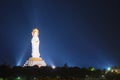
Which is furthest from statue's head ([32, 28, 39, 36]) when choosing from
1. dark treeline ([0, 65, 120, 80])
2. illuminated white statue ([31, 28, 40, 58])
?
dark treeline ([0, 65, 120, 80])

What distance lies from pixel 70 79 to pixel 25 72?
7431mm

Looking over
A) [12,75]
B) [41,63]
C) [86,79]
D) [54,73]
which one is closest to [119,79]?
[86,79]

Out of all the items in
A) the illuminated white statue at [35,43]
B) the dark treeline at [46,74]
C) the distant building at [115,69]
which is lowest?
the dark treeline at [46,74]

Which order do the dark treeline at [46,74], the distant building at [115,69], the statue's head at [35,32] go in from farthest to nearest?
the distant building at [115,69] → the statue's head at [35,32] → the dark treeline at [46,74]

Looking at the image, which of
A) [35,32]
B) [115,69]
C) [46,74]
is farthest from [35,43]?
[115,69]

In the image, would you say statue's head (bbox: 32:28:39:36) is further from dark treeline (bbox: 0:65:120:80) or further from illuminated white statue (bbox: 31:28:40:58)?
dark treeline (bbox: 0:65:120:80)

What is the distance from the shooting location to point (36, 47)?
245 feet

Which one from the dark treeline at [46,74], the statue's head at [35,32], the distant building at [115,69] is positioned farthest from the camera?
the distant building at [115,69]

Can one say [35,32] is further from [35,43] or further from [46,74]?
[46,74]

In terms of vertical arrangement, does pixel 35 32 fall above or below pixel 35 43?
above

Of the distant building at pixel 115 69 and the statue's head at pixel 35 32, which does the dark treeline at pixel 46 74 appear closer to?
the statue's head at pixel 35 32

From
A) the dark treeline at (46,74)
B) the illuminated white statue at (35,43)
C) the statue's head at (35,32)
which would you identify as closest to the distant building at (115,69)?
the illuminated white statue at (35,43)

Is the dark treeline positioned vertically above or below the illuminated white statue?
below

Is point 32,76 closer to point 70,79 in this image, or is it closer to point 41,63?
point 70,79
